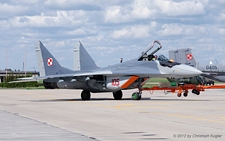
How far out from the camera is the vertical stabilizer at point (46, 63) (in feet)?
103

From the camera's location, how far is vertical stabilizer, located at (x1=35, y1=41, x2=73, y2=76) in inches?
1237

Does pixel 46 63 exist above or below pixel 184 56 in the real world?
below

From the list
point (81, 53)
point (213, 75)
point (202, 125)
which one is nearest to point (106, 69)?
point (81, 53)

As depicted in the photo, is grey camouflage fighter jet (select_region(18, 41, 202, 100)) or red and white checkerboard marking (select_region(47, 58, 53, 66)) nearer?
grey camouflage fighter jet (select_region(18, 41, 202, 100))

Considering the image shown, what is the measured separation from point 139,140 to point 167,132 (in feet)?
5.13

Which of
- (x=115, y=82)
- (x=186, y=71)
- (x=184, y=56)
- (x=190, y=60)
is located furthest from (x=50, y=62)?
(x=184, y=56)

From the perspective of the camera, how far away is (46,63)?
104 ft

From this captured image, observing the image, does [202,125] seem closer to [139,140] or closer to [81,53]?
[139,140]

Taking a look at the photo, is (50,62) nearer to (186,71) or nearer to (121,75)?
(121,75)

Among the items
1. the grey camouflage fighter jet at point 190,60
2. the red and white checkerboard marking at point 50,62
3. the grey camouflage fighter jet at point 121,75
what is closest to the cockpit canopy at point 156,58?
the grey camouflage fighter jet at point 121,75

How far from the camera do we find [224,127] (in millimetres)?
13672

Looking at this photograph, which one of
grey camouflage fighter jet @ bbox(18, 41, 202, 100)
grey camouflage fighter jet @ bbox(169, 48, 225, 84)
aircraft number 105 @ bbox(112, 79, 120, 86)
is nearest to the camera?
grey camouflage fighter jet @ bbox(18, 41, 202, 100)

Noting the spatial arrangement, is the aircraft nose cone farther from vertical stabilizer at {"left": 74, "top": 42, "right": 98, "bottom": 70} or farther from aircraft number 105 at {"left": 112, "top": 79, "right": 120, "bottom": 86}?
vertical stabilizer at {"left": 74, "top": 42, "right": 98, "bottom": 70}

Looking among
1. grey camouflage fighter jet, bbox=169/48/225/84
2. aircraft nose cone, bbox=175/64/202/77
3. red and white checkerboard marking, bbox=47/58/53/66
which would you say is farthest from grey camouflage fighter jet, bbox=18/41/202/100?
grey camouflage fighter jet, bbox=169/48/225/84
